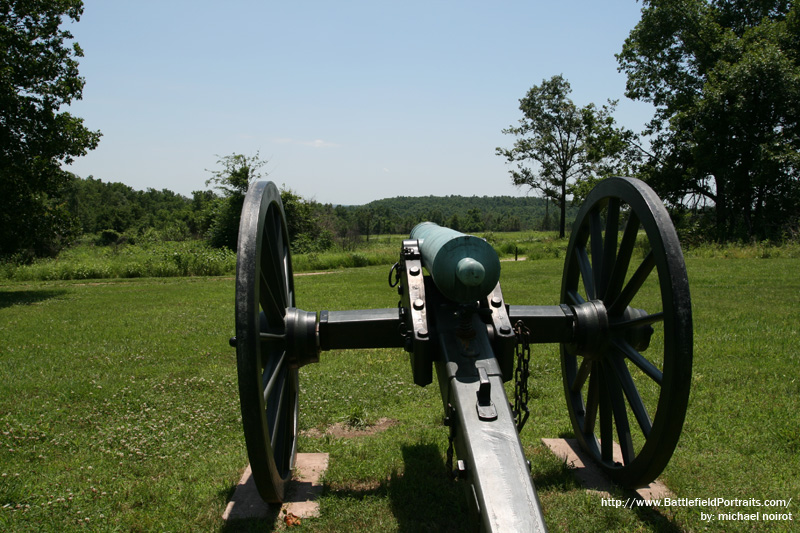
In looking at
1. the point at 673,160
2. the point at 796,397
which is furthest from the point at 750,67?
the point at 796,397

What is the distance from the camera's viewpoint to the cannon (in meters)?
2.25

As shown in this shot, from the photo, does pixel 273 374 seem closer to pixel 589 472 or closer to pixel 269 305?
pixel 269 305

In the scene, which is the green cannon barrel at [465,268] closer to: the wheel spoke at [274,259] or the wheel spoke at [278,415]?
the wheel spoke at [274,259]

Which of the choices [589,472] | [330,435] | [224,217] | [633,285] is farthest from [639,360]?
[224,217]

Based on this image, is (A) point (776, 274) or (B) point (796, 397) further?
(A) point (776, 274)

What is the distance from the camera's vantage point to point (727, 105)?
20.8 meters

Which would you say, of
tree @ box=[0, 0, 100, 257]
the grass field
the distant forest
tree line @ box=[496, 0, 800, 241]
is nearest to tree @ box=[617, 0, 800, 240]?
tree line @ box=[496, 0, 800, 241]

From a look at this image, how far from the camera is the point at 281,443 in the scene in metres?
3.34

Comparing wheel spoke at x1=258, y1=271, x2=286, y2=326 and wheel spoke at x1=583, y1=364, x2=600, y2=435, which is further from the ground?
wheel spoke at x1=258, y1=271, x2=286, y2=326

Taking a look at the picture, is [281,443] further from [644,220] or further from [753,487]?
[753,487]

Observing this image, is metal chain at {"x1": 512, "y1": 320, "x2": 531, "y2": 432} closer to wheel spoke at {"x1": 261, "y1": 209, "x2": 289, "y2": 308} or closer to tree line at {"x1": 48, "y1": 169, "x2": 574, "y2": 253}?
wheel spoke at {"x1": 261, "y1": 209, "x2": 289, "y2": 308}

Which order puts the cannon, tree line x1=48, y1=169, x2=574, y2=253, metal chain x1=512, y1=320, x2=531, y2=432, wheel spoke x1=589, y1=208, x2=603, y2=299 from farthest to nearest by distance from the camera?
tree line x1=48, y1=169, x2=574, y2=253, wheel spoke x1=589, y1=208, x2=603, y2=299, metal chain x1=512, y1=320, x2=531, y2=432, the cannon

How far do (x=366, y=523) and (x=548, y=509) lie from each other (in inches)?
38.8

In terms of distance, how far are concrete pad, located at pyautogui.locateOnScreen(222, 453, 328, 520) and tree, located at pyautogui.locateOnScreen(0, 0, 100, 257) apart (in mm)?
11934
